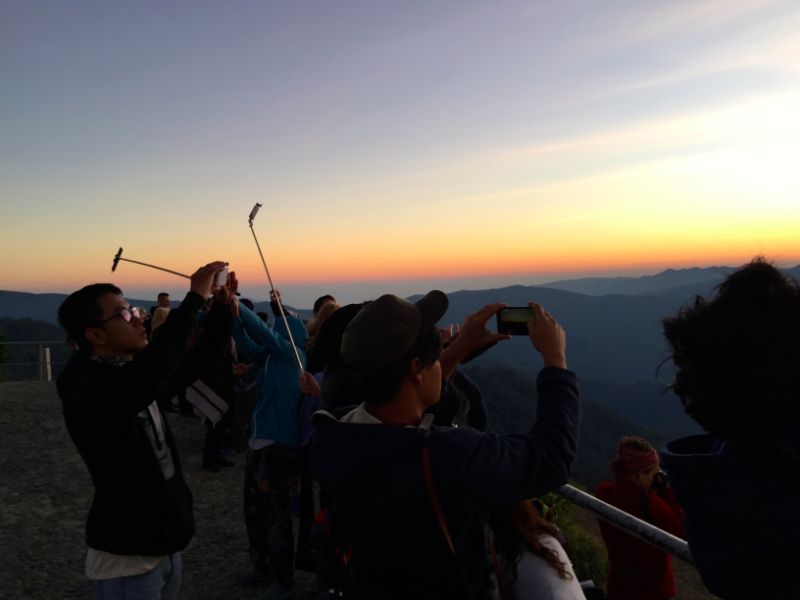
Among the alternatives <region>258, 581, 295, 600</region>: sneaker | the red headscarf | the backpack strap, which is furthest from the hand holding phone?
<region>258, 581, 295, 600</region>: sneaker

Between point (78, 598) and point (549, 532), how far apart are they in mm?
4784

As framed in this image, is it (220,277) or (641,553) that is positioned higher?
(220,277)

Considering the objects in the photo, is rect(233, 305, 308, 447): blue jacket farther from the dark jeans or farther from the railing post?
the railing post

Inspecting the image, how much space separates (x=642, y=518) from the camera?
11.4 feet

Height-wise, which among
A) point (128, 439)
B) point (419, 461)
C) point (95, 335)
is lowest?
point (128, 439)

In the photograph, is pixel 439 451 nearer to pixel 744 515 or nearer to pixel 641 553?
pixel 744 515

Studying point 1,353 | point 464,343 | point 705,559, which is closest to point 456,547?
point 705,559

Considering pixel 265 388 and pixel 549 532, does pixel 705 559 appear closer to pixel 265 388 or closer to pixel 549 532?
pixel 549 532

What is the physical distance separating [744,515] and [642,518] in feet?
8.00

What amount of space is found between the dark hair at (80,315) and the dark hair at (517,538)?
6.45 feet

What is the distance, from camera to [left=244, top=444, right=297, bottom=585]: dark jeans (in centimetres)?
452

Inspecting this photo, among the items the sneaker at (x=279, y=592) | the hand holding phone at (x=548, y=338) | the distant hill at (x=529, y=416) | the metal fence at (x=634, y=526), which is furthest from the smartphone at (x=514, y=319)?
the distant hill at (x=529, y=416)

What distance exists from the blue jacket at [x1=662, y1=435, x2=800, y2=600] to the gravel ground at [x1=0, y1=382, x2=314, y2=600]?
13.2ft

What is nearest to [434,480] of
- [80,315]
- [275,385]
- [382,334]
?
[382,334]
